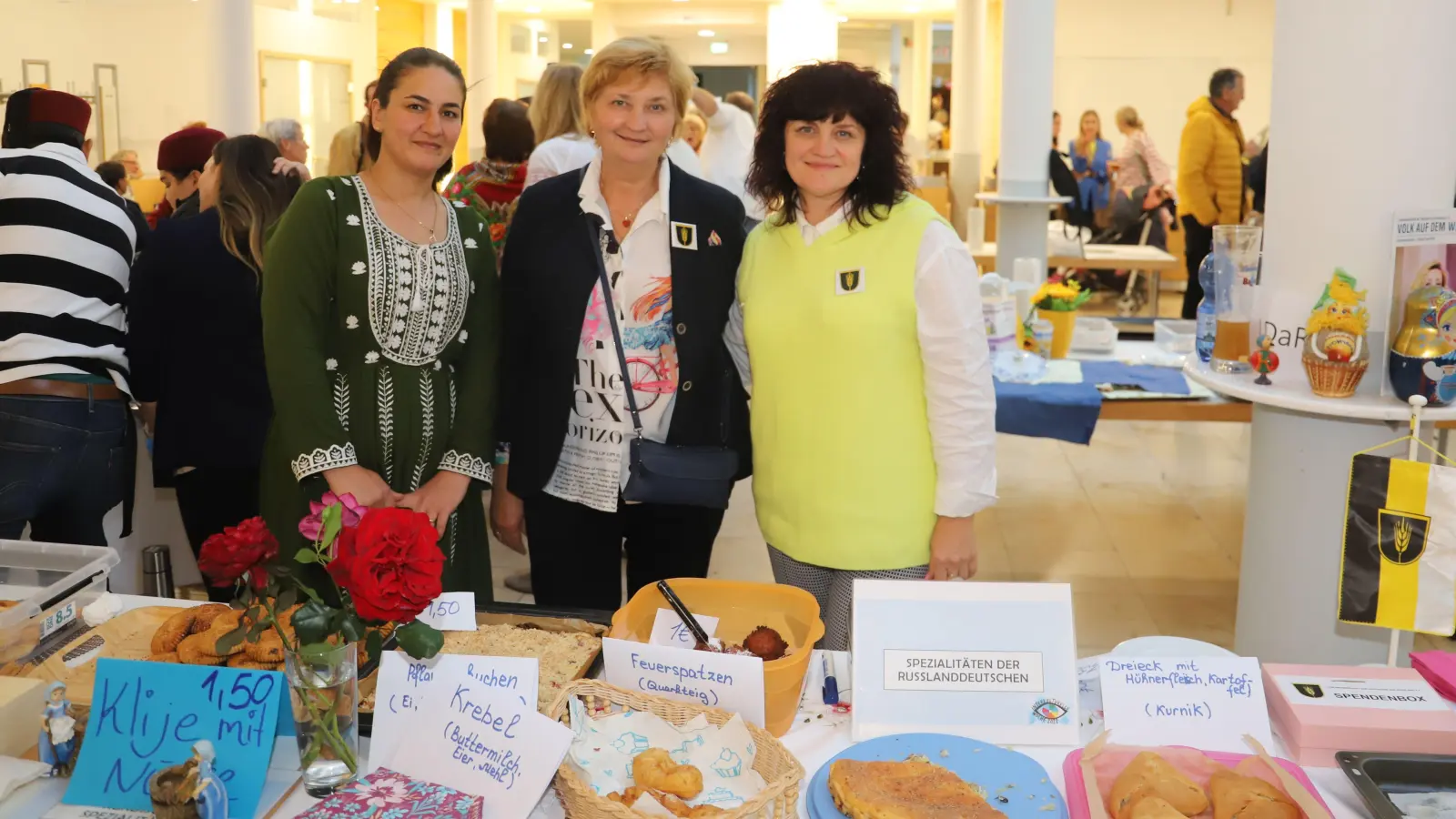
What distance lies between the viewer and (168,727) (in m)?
1.39

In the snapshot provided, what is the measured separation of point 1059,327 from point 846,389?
2360 mm

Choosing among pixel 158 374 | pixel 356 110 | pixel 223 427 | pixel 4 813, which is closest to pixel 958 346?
pixel 4 813

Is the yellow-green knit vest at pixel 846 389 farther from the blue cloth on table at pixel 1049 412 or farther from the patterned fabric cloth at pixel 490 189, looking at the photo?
the patterned fabric cloth at pixel 490 189

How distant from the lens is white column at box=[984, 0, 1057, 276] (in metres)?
5.42

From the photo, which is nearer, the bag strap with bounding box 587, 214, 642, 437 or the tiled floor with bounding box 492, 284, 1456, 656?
the bag strap with bounding box 587, 214, 642, 437

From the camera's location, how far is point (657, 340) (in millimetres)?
2098

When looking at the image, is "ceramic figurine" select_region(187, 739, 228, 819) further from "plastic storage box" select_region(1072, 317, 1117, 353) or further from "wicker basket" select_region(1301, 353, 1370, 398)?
"plastic storage box" select_region(1072, 317, 1117, 353)

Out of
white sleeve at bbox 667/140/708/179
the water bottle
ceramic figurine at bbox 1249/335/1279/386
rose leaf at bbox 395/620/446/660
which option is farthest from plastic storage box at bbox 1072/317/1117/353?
rose leaf at bbox 395/620/446/660

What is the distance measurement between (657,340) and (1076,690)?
94 centimetres

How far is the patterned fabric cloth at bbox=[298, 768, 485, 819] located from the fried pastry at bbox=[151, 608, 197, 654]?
491mm

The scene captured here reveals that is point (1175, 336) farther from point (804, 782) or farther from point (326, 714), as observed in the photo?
point (326, 714)

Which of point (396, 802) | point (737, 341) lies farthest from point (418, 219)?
point (396, 802)

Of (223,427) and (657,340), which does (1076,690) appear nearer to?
(657,340)

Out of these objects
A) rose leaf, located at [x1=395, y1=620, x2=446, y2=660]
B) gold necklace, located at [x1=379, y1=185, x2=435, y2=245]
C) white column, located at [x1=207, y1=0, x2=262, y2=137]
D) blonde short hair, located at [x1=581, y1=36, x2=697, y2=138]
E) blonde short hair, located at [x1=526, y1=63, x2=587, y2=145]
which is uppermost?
white column, located at [x1=207, y1=0, x2=262, y2=137]
